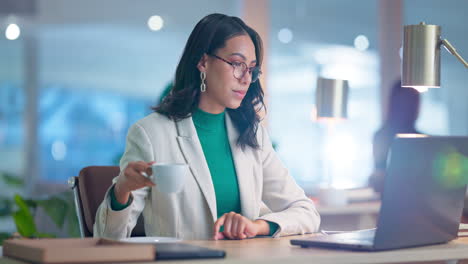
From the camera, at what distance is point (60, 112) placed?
5.42 m

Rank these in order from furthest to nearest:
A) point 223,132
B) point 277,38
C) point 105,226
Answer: point 277,38
point 223,132
point 105,226

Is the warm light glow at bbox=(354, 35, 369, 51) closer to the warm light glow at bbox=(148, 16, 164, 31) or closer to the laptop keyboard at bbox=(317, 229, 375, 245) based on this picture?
the warm light glow at bbox=(148, 16, 164, 31)

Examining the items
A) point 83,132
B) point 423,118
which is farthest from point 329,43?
point 83,132

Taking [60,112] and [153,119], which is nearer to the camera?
[153,119]

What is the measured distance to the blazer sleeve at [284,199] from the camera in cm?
177

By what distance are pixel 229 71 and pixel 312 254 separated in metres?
0.87

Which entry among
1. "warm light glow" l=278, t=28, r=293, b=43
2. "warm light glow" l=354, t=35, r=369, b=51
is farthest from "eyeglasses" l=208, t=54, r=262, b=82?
"warm light glow" l=354, t=35, r=369, b=51

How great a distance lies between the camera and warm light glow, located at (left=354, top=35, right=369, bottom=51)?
617 centimetres

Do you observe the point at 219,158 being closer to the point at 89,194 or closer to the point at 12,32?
the point at 89,194

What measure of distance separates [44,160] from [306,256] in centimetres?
449

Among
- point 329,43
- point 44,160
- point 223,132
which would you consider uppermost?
point 329,43

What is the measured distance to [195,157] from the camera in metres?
1.94

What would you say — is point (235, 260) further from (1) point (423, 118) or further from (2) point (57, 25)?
(1) point (423, 118)

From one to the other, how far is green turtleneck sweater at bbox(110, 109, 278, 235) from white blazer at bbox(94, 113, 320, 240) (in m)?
0.03
